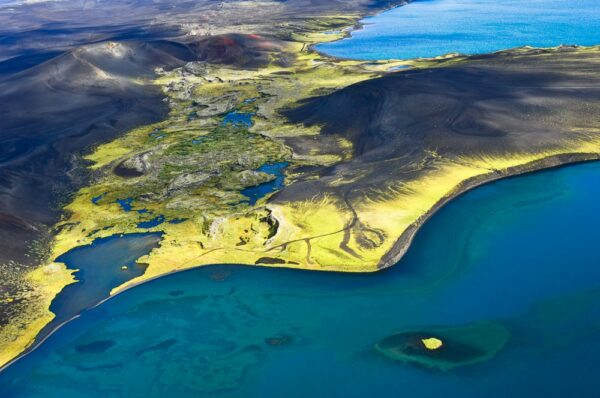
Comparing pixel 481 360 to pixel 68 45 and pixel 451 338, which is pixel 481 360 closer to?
pixel 451 338

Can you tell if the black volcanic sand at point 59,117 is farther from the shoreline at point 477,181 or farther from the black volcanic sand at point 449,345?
the black volcanic sand at point 449,345

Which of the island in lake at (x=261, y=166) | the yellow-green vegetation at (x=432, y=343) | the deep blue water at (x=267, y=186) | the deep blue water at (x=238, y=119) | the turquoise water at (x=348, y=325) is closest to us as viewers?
the turquoise water at (x=348, y=325)

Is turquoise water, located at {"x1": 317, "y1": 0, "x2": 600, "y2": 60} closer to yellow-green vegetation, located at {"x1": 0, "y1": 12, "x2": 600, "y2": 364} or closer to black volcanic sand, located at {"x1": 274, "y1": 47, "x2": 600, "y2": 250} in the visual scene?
black volcanic sand, located at {"x1": 274, "y1": 47, "x2": 600, "y2": 250}

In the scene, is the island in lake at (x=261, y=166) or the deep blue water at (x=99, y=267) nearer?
the deep blue water at (x=99, y=267)

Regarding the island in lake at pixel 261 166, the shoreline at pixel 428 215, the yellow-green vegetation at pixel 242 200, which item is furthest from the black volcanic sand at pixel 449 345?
the yellow-green vegetation at pixel 242 200

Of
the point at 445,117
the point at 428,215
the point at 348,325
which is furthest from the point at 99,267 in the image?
the point at 445,117

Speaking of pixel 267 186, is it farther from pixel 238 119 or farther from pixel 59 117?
pixel 59 117

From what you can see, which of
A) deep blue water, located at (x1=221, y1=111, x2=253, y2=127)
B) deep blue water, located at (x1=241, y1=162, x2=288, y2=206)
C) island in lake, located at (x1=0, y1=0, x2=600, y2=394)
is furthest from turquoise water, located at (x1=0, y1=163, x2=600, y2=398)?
deep blue water, located at (x1=221, y1=111, x2=253, y2=127)

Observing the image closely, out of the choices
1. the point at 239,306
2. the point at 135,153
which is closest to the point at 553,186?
the point at 239,306
